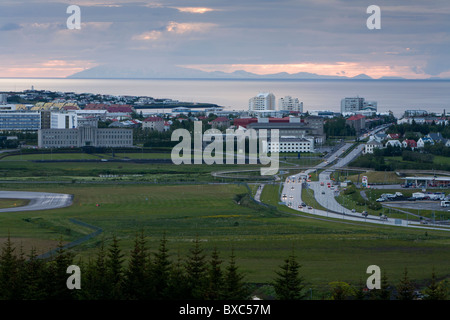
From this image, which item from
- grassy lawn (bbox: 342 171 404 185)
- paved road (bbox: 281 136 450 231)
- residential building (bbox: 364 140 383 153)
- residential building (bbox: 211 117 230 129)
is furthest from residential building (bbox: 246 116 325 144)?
grassy lawn (bbox: 342 171 404 185)

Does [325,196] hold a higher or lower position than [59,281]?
lower

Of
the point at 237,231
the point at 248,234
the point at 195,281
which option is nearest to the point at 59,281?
the point at 195,281

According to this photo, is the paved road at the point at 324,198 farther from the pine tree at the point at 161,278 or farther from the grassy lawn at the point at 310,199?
the pine tree at the point at 161,278

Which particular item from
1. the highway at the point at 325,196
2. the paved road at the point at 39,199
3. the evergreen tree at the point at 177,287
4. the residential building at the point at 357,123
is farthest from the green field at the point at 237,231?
the residential building at the point at 357,123

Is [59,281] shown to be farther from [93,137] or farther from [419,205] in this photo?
[93,137]

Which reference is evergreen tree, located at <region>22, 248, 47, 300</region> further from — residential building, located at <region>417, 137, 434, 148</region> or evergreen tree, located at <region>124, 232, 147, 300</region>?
residential building, located at <region>417, 137, 434, 148</region>

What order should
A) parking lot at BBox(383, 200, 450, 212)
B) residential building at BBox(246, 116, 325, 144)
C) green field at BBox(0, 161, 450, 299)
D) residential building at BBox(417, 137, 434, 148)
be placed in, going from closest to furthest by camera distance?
green field at BBox(0, 161, 450, 299) < parking lot at BBox(383, 200, 450, 212) < residential building at BBox(417, 137, 434, 148) < residential building at BBox(246, 116, 325, 144)

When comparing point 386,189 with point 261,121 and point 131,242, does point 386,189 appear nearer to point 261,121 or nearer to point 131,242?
point 131,242
